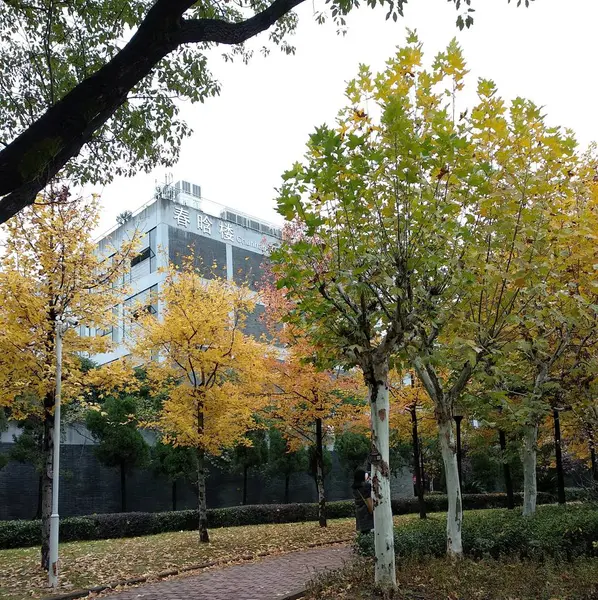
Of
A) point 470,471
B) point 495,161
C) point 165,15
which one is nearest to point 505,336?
point 495,161

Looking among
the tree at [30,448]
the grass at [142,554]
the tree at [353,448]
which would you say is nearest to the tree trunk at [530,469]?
the grass at [142,554]

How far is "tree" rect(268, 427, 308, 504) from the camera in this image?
25297 mm

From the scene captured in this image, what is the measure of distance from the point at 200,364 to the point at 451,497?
750 cm

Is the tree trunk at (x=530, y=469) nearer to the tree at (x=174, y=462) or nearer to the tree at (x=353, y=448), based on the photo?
the tree at (x=174, y=462)

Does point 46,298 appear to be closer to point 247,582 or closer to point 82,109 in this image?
point 247,582

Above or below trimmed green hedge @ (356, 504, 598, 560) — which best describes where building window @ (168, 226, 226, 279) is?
above

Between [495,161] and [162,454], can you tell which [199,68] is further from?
[162,454]

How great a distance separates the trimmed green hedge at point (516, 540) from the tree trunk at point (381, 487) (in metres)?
2.26

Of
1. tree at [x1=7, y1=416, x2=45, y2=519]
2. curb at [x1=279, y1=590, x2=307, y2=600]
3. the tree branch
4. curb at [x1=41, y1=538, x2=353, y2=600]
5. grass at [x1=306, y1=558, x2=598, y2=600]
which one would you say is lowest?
curb at [x1=41, y1=538, x2=353, y2=600]

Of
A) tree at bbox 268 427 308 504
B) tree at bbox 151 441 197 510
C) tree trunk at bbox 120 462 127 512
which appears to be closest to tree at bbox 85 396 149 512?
tree trunk at bbox 120 462 127 512

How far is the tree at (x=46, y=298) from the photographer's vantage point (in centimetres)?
1096

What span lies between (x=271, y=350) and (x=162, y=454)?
8.70 meters

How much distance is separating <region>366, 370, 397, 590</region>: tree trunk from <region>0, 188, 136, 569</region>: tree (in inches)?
254

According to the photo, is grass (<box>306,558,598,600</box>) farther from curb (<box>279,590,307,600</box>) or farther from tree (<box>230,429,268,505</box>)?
tree (<box>230,429,268,505</box>)
